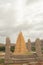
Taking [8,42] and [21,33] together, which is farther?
[21,33]

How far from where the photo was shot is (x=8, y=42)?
33.7 ft

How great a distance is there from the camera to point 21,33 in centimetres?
1706

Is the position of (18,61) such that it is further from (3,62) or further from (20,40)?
(20,40)

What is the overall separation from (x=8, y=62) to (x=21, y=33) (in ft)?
24.7

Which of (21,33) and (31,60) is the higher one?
(21,33)

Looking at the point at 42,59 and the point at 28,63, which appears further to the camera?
the point at 42,59

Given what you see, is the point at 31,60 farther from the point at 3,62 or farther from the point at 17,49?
the point at 17,49

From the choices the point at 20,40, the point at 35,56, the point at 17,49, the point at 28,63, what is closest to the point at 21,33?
the point at 20,40

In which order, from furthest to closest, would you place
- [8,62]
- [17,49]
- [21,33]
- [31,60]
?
[21,33], [17,49], [31,60], [8,62]

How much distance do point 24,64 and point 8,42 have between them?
1897 millimetres

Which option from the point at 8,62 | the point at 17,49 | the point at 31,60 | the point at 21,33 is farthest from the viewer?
the point at 21,33

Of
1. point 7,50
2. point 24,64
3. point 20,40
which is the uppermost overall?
point 20,40

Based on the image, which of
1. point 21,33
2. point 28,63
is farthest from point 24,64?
point 21,33

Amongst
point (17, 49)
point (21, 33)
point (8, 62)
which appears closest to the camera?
point (8, 62)
